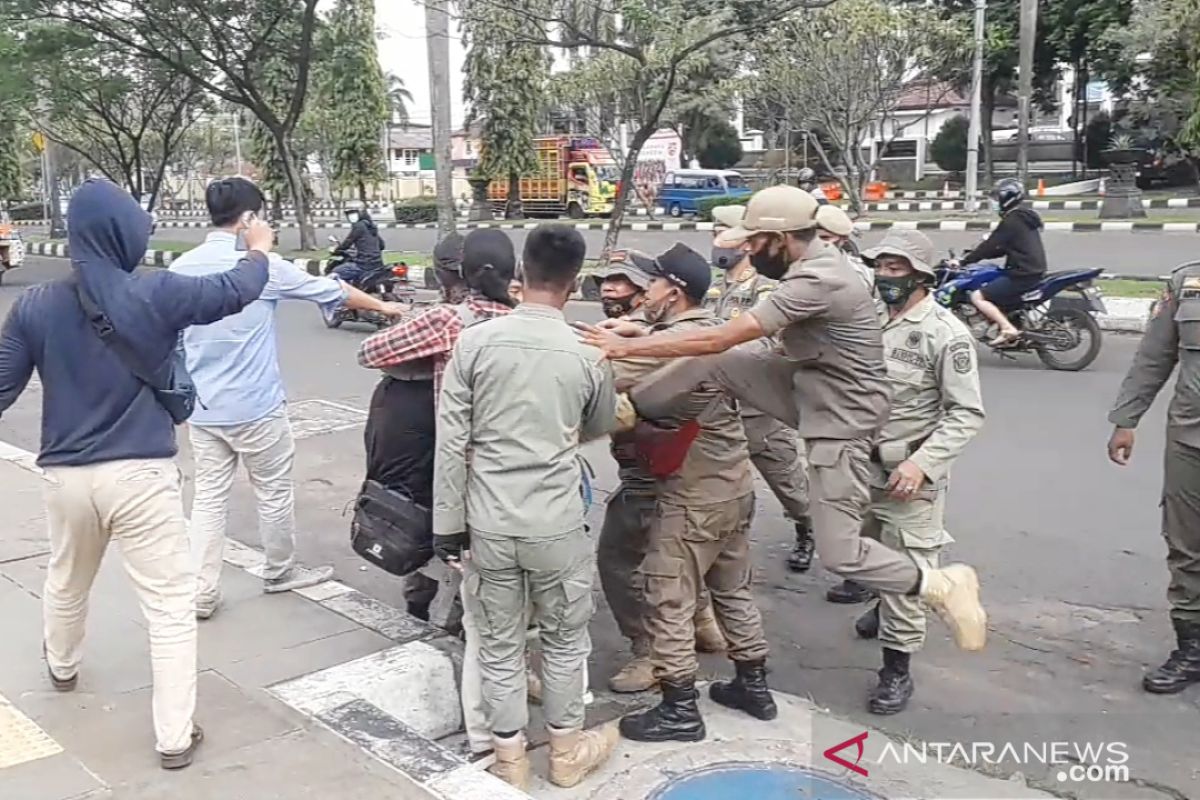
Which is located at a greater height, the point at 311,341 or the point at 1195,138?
the point at 1195,138

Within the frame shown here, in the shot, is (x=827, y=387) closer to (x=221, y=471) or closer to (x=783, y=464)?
(x=783, y=464)

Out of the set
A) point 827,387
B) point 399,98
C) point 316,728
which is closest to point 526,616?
point 316,728

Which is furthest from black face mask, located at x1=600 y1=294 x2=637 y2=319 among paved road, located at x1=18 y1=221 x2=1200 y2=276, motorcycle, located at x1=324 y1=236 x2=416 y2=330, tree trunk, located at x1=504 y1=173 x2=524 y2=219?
tree trunk, located at x1=504 y1=173 x2=524 y2=219

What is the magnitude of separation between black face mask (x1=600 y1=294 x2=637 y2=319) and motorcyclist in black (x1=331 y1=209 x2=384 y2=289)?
9891 millimetres

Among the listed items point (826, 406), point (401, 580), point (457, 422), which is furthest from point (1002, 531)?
point (457, 422)

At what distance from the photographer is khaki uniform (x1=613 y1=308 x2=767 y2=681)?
383 centimetres

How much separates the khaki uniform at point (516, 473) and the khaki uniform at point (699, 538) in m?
0.44

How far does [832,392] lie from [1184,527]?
146 centimetres

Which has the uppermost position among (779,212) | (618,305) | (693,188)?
(779,212)

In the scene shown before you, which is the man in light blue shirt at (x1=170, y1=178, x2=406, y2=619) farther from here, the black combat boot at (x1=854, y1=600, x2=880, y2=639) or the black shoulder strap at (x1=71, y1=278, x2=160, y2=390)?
the black combat boot at (x1=854, y1=600, x2=880, y2=639)

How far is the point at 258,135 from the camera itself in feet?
131

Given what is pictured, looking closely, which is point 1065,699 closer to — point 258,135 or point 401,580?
point 401,580

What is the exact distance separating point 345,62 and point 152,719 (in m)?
22.2

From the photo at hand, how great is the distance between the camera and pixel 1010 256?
9.47 meters
